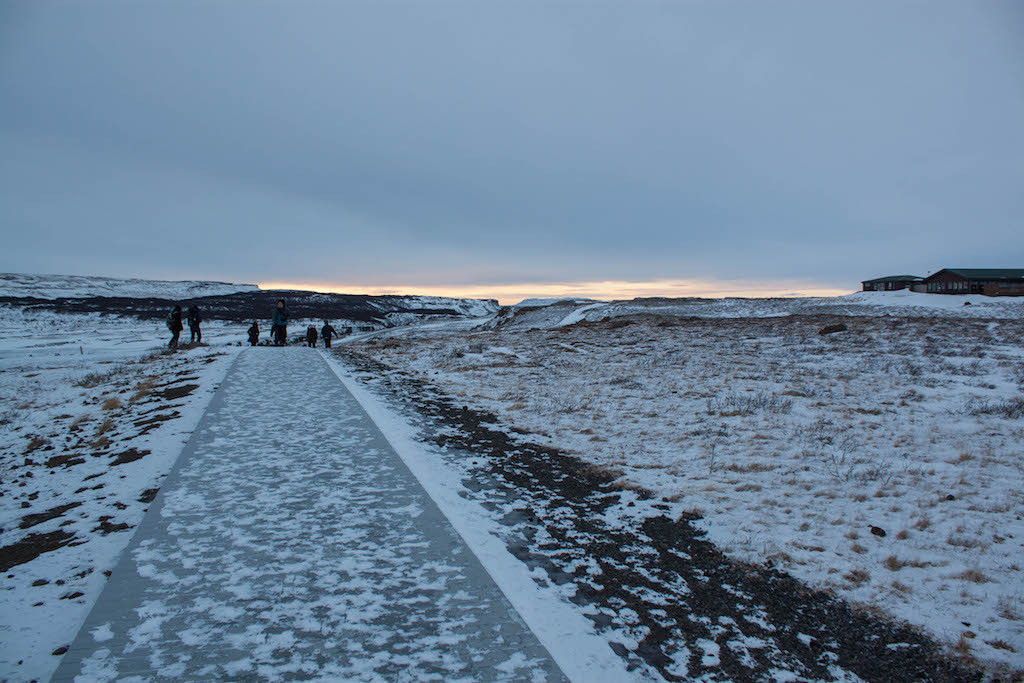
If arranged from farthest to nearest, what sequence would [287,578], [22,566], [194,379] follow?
[194,379] < [22,566] < [287,578]

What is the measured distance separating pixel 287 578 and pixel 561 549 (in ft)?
7.48

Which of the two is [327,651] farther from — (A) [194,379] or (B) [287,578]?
(A) [194,379]

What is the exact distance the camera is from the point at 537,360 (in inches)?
703

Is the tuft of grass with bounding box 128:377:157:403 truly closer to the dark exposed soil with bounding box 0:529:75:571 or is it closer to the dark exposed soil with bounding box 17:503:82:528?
the dark exposed soil with bounding box 17:503:82:528

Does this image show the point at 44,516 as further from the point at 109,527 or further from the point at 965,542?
the point at 965,542

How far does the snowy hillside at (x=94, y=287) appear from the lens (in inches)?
4321

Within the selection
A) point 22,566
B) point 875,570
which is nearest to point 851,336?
point 875,570

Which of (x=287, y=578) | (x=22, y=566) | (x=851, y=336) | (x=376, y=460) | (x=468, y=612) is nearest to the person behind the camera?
(x=468, y=612)

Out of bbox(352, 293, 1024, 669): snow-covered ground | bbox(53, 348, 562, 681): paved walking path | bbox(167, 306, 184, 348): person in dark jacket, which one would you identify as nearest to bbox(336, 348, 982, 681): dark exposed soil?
bbox(352, 293, 1024, 669): snow-covered ground

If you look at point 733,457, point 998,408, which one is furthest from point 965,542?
point 998,408

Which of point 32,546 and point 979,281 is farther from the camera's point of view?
point 979,281

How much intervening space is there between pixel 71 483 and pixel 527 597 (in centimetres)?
602

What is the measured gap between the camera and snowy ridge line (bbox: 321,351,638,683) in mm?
2992

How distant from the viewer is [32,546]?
14.7 ft
